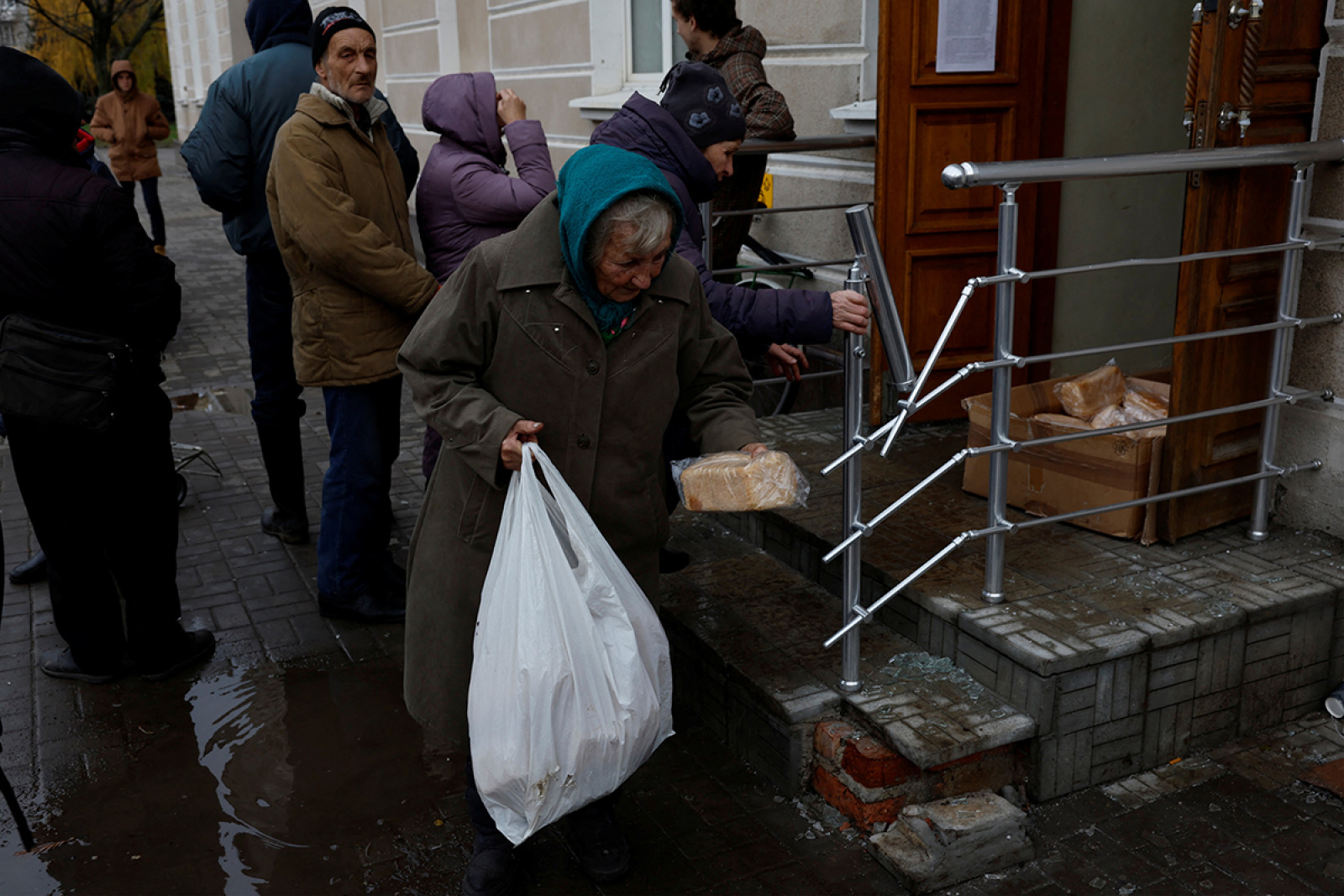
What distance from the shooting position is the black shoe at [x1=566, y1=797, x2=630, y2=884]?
2.99 m

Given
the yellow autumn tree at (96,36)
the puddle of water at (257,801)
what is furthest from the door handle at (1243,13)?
the yellow autumn tree at (96,36)

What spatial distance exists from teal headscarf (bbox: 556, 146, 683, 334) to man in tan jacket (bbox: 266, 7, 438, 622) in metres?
1.57

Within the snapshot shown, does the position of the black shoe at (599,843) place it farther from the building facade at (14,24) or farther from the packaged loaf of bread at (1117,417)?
the building facade at (14,24)

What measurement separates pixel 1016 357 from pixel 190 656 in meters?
2.98

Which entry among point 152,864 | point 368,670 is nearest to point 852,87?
point 368,670

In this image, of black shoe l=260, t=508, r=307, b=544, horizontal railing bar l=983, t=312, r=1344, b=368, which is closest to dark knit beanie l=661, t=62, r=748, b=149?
horizontal railing bar l=983, t=312, r=1344, b=368

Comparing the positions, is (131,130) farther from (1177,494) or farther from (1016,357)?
(1177,494)

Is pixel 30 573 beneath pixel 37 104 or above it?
beneath

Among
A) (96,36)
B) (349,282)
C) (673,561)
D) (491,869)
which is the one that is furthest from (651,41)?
(96,36)

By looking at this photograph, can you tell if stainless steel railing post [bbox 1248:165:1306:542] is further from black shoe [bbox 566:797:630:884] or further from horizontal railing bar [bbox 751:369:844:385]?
black shoe [bbox 566:797:630:884]

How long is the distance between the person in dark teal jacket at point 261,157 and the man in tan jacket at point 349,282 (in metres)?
0.26

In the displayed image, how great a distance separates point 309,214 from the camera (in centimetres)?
395

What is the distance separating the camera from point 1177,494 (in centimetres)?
350

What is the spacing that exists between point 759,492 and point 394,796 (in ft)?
5.13
